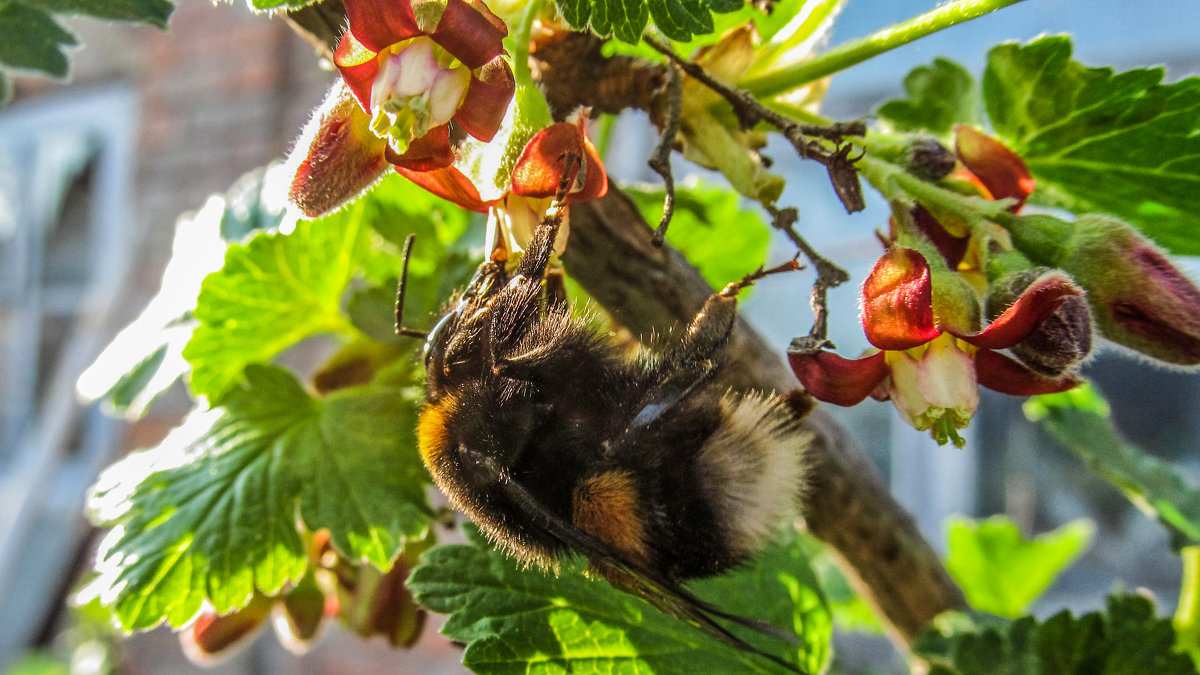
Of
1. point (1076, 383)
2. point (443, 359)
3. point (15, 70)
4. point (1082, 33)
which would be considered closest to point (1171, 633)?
point (1076, 383)

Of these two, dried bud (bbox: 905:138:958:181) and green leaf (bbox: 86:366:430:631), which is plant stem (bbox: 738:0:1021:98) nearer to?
dried bud (bbox: 905:138:958:181)

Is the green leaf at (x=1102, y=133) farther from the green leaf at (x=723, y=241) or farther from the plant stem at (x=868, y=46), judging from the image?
the green leaf at (x=723, y=241)

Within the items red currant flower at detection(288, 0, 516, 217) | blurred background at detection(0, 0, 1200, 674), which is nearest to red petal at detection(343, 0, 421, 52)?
red currant flower at detection(288, 0, 516, 217)

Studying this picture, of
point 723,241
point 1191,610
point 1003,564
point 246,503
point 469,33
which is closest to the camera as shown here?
point 469,33

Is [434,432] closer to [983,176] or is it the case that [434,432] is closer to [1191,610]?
[983,176]

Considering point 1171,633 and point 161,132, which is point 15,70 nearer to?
point 1171,633

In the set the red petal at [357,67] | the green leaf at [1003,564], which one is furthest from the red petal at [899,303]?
the green leaf at [1003,564]

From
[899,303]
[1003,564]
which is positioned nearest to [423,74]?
[899,303]

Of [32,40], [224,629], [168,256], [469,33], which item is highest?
[469,33]

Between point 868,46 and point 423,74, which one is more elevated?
point 868,46
